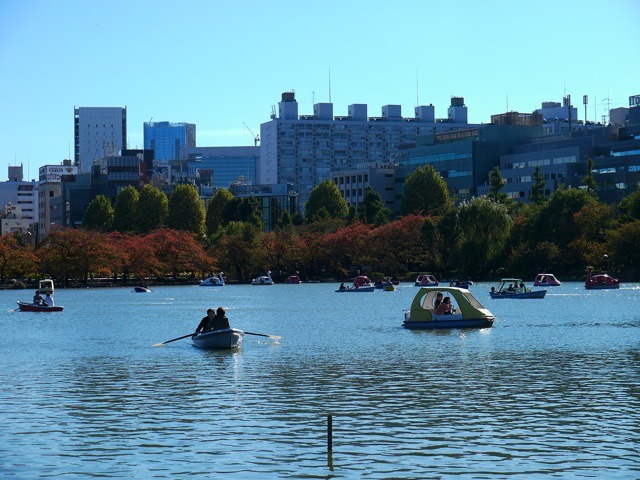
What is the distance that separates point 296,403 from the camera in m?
38.8

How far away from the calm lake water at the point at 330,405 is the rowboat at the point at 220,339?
2.42 ft

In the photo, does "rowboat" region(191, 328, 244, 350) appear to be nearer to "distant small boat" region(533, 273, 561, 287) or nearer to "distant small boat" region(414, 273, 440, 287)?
"distant small boat" region(414, 273, 440, 287)

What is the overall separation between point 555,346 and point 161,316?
46339mm

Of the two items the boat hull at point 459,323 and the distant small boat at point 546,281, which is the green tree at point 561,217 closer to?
the distant small boat at point 546,281

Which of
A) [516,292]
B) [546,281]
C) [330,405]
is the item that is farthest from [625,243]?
[330,405]

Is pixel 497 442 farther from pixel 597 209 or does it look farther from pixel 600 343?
pixel 597 209

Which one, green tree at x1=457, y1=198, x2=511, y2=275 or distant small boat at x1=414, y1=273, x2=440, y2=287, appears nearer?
distant small boat at x1=414, y1=273, x2=440, y2=287

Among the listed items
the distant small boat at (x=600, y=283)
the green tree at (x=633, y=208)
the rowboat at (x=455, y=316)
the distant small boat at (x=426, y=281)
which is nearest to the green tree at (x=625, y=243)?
the green tree at (x=633, y=208)

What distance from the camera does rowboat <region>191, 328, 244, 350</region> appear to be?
5931 centimetres

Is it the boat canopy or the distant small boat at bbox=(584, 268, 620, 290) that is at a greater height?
the distant small boat at bbox=(584, 268, 620, 290)

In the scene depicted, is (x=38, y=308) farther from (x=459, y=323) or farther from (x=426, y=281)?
(x=426, y=281)

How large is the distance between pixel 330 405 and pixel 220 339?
22.2 meters

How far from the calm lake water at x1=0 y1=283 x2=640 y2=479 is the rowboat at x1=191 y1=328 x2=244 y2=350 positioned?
74 cm

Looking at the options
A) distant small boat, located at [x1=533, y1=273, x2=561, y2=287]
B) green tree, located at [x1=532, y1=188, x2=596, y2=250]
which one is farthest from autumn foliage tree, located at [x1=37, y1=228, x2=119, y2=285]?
distant small boat, located at [x1=533, y1=273, x2=561, y2=287]
